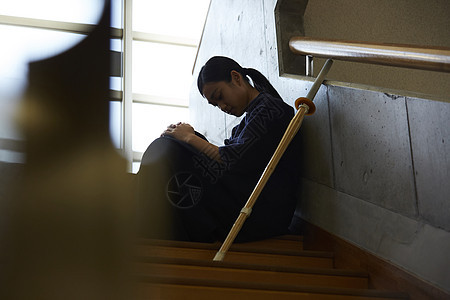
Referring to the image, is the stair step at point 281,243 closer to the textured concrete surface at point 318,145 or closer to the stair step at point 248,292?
the textured concrete surface at point 318,145

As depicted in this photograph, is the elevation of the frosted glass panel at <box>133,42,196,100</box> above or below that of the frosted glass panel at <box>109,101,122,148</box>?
above

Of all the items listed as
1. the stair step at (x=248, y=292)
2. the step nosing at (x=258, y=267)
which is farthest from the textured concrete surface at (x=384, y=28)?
the stair step at (x=248, y=292)

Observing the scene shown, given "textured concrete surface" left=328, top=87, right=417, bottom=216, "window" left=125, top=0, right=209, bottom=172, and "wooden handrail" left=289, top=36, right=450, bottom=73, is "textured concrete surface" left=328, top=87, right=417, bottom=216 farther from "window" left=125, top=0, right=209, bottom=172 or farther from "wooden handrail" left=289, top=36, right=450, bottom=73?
"window" left=125, top=0, right=209, bottom=172

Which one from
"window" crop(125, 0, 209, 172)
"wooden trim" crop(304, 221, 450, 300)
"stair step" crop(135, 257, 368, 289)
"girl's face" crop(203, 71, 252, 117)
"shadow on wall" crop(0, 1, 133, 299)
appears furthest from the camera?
"window" crop(125, 0, 209, 172)

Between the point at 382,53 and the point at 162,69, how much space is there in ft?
20.0

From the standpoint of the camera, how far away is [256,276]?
1.78 m

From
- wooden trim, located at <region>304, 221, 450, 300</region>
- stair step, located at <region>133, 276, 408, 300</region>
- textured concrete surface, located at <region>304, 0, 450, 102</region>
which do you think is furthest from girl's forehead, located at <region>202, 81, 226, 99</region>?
stair step, located at <region>133, 276, 408, 300</region>

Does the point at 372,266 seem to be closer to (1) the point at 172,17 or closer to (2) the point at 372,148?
(2) the point at 372,148

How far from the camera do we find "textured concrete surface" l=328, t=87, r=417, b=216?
6.11ft

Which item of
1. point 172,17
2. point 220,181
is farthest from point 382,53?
point 172,17

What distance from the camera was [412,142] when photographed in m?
1.82

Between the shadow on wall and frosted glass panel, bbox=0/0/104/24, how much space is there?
3 centimetres

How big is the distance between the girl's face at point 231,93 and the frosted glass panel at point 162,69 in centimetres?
491

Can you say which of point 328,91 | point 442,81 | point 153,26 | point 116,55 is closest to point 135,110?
point 153,26
